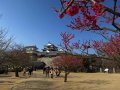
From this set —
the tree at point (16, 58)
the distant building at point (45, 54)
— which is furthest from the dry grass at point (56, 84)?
the distant building at point (45, 54)

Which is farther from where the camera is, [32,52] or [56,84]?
[32,52]

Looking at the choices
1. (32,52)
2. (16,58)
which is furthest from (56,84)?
(32,52)

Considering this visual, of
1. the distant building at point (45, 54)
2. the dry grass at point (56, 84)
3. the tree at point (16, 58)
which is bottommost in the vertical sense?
the dry grass at point (56, 84)

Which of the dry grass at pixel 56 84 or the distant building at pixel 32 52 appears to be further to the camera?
the distant building at pixel 32 52

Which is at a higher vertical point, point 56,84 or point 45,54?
point 45,54

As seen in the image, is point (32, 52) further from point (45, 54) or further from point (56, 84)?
point (56, 84)

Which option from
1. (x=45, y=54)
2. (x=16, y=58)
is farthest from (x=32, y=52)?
(x=16, y=58)

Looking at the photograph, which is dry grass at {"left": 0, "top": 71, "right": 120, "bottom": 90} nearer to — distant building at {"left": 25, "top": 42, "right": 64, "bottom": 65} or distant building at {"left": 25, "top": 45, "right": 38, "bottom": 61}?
distant building at {"left": 25, "top": 45, "right": 38, "bottom": 61}

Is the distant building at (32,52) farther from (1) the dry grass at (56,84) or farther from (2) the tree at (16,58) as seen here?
(1) the dry grass at (56,84)

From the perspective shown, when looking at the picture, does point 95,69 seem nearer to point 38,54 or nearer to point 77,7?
point 38,54

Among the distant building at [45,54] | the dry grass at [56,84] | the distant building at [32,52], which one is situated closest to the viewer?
the dry grass at [56,84]

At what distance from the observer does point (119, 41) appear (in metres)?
12.0

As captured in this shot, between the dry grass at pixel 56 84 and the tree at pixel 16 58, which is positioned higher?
the tree at pixel 16 58

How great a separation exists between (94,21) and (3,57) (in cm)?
2438
